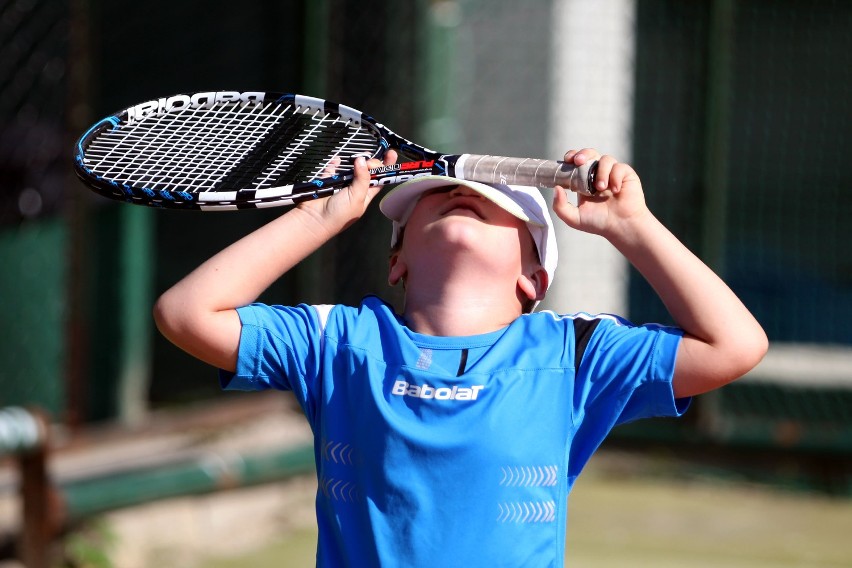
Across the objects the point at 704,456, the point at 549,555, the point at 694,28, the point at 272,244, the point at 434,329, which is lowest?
the point at 704,456

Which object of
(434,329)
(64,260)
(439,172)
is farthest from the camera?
(64,260)

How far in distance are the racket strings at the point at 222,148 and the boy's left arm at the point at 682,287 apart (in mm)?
560

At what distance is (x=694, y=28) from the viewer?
604cm

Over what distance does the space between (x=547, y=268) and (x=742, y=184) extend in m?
4.27

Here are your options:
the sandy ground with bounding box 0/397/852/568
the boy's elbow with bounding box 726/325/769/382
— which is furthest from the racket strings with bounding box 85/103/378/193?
the sandy ground with bounding box 0/397/852/568

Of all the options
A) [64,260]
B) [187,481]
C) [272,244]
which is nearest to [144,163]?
[272,244]

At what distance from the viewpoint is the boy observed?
6.53 feet

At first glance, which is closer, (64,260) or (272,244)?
(272,244)

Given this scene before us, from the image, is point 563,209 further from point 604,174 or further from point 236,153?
point 236,153

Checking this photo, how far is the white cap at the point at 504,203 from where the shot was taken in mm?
2152

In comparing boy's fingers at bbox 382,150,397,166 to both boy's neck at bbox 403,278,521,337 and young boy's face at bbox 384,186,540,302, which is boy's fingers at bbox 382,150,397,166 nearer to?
young boy's face at bbox 384,186,540,302

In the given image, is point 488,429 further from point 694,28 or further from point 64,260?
point 694,28

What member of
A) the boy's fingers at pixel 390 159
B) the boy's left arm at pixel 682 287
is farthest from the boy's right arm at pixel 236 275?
the boy's left arm at pixel 682 287

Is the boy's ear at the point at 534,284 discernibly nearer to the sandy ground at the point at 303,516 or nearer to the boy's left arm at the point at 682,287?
the boy's left arm at the point at 682,287
